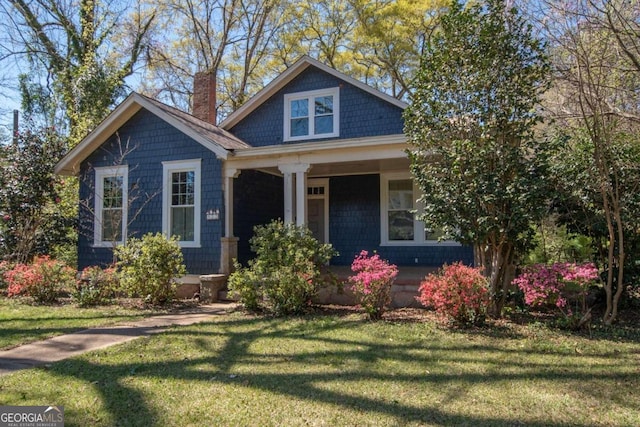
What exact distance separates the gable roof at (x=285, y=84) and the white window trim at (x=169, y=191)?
102 inches

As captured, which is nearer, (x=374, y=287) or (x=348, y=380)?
(x=348, y=380)

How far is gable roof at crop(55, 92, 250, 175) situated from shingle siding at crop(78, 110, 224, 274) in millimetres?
169

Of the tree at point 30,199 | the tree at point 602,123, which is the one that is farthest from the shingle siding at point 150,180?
the tree at point 602,123

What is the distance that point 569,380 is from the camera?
14.3 feet

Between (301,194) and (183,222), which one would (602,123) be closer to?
(301,194)

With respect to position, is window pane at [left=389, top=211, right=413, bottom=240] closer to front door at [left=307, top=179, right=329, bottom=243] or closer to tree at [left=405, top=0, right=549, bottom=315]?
front door at [left=307, top=179, right=329, bottom=243]

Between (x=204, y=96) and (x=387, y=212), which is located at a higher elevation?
(x=204, y=96)

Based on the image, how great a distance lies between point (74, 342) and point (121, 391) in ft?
7.93

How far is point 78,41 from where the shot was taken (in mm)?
21750

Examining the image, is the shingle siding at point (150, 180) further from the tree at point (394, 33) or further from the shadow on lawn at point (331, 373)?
the tree at point (394, 33)

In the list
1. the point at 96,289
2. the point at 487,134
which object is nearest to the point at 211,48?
the point at 96,289

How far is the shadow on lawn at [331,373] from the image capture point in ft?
12.2

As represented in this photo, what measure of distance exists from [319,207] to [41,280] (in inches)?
275

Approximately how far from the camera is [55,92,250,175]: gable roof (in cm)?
1005
